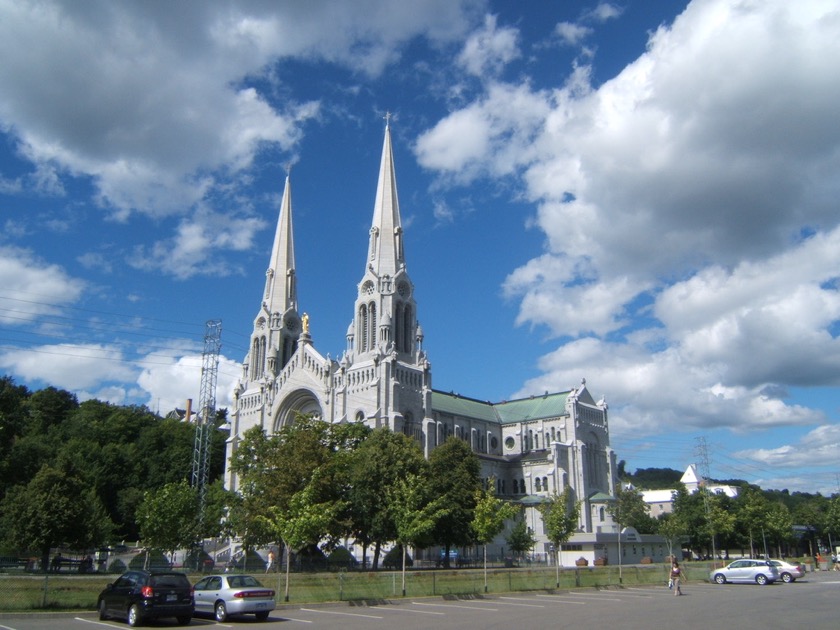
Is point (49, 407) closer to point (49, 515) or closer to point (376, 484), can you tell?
point (49, 515)

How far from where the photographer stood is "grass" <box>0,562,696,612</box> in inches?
946

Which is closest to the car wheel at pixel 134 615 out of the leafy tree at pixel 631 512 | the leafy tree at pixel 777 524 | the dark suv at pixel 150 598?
the dark suv at pixel 150 598

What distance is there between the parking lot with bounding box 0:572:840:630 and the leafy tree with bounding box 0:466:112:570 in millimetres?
35285

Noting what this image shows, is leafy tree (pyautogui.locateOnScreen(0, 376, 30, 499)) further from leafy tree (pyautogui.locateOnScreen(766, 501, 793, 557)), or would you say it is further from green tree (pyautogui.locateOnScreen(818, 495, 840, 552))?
green tree (pyautogui.locateOnScreen(818, 495, 840, 552))

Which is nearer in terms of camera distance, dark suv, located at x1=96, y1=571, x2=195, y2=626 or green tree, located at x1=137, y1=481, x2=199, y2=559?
dark suv, located at x1=96, y1=571, x2=195, y2=626

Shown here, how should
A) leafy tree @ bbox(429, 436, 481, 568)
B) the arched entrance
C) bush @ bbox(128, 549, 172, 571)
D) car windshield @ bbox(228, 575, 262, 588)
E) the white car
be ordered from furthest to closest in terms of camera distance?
1. the arched entrance
2. leafy tree @ bbox(429, 436, 481, 568)
3. the white car
4. bush @ bbox(128, 549, 172, 571)
5. car windshield @ bbox(228, 575, 262, 588)

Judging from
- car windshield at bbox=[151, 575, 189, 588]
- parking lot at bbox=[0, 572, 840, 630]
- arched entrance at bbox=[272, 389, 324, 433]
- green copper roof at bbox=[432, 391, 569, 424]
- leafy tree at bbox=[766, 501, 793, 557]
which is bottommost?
parking lot at bbox=[0, 572, 840, 630]

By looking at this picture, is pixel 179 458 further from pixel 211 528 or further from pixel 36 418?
pixel 211 528

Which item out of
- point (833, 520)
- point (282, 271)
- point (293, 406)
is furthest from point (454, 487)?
point (833, 520)

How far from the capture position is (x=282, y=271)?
294 ft

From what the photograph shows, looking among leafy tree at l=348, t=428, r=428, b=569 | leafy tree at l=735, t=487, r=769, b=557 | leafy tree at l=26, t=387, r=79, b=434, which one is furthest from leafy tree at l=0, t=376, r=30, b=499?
leafy tree at l=735, t=487, r=769, b=557

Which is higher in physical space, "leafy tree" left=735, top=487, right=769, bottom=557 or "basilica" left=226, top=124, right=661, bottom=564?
"basilica" left=226, top=124, right=661, bottom=564

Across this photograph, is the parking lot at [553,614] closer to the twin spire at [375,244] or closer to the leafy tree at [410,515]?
the leafy tree at [410,515]

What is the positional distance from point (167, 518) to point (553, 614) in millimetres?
29463
